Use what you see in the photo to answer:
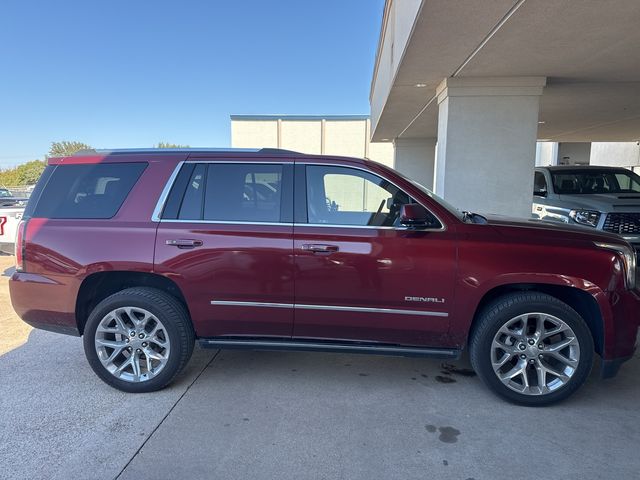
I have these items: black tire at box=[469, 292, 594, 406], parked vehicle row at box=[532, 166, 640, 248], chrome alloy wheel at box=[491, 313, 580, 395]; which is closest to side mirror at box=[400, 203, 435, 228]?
black tire at box=[469, 292, 594, 406]

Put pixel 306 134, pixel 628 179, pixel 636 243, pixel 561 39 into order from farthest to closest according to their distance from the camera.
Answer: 1. pixel 306 134
2. pixel 628 179
3. pixel 636 243
4. pixel 561 39

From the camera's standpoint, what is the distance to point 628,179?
912cm

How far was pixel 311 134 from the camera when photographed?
83.0ft

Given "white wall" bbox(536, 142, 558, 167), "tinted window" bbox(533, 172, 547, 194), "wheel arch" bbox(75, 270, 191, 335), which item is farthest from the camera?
"white wall" bbox(536, 142, 558, 167)

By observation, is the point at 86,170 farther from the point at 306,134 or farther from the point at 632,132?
the point at 306,134

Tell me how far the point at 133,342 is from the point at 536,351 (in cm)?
328

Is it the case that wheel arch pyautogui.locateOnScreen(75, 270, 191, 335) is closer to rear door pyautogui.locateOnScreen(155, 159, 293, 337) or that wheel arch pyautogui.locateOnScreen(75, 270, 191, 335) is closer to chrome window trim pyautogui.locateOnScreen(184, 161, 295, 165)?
rear door pyautogui.locateOnScreen(155, 159, 293, 337)

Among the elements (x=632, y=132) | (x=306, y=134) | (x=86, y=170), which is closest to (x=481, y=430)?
(x=86, y=170)

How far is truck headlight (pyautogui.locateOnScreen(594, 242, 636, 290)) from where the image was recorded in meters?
3.55

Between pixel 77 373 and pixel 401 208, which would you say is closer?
pixel 401 208

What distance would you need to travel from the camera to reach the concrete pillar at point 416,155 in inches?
770

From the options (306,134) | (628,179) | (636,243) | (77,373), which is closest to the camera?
(77,373)

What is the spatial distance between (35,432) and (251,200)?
2.30 metres

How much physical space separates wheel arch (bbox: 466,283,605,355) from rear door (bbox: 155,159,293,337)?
1.57m
